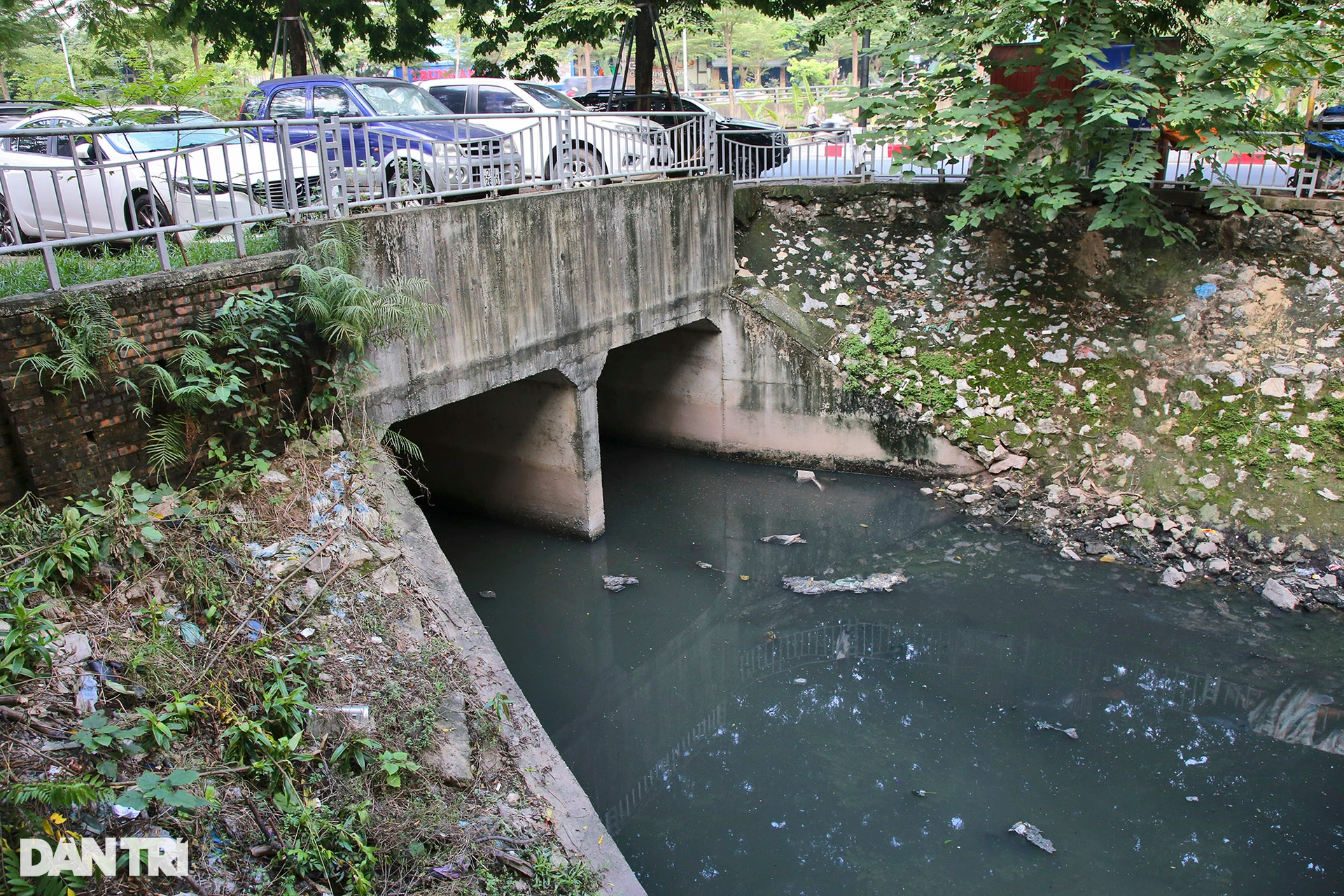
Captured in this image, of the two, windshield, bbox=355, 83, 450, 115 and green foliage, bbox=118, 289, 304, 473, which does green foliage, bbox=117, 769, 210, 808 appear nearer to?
green foliage, bbox=118, 289, 304, 473

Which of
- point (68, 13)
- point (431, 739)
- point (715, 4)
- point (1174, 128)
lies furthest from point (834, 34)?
point (68, 13)

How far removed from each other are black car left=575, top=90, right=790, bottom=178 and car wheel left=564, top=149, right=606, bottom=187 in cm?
89

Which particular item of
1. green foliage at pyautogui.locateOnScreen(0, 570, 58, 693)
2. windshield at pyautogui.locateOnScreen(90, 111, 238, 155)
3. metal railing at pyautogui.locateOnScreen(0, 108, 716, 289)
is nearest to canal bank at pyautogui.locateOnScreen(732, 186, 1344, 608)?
metal railing at pyautogui.locateOnScreen(0, 108, 716, 289)

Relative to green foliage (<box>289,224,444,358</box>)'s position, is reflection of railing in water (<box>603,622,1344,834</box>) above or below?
below

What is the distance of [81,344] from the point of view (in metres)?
5.22

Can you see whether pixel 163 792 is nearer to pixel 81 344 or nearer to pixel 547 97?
pixel 81 344

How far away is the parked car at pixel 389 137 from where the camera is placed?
7441mm

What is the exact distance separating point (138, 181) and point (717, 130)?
279 inches

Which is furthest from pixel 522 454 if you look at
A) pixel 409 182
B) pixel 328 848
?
pixel 328 848

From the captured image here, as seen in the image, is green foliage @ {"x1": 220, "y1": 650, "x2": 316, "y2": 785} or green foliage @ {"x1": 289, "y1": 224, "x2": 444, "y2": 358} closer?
green foliage @ {"x1": 220, "y1": 650, "x2": 316, "y2": 785}

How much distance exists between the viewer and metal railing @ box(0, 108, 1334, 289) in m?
5.89

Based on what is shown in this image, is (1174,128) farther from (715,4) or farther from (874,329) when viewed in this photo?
(715,4)

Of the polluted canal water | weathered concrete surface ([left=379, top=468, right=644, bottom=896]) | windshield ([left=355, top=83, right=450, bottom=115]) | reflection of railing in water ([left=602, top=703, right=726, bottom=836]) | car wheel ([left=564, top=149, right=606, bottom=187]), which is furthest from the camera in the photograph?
windshield ([left=355, top=83, right=450, bottom=115])

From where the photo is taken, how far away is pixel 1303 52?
856 cm
